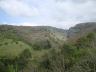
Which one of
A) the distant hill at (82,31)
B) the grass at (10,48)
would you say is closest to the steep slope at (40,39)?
the distant hill at (82,31)

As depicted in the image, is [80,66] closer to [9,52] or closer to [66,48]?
[66,48]

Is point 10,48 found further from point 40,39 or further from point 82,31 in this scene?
point 82,31

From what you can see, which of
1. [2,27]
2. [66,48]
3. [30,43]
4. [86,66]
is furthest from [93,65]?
[2,27]

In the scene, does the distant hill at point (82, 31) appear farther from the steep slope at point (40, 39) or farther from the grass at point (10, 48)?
the grass at point (10, 48)

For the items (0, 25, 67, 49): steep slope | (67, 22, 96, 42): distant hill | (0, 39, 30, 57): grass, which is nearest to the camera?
(67, 22, 96, 42): distant hill

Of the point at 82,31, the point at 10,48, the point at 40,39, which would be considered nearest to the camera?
the point at 82,31

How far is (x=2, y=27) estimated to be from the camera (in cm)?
11800

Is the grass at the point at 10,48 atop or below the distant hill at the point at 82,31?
below

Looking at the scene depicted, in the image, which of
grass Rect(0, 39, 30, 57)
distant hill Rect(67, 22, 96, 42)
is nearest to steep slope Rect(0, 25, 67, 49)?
distant hill Rect(67, 22, 96, 42)

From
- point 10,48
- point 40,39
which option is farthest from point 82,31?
point 40,39

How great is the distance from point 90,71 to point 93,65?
0.32m

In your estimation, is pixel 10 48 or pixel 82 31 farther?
pixel 10 48

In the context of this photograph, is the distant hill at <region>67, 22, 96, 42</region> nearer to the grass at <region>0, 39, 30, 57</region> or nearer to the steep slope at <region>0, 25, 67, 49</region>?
the steep slope at <region>0, 25, 67, 49</region>

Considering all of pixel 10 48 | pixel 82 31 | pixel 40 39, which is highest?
pixel 82 31
